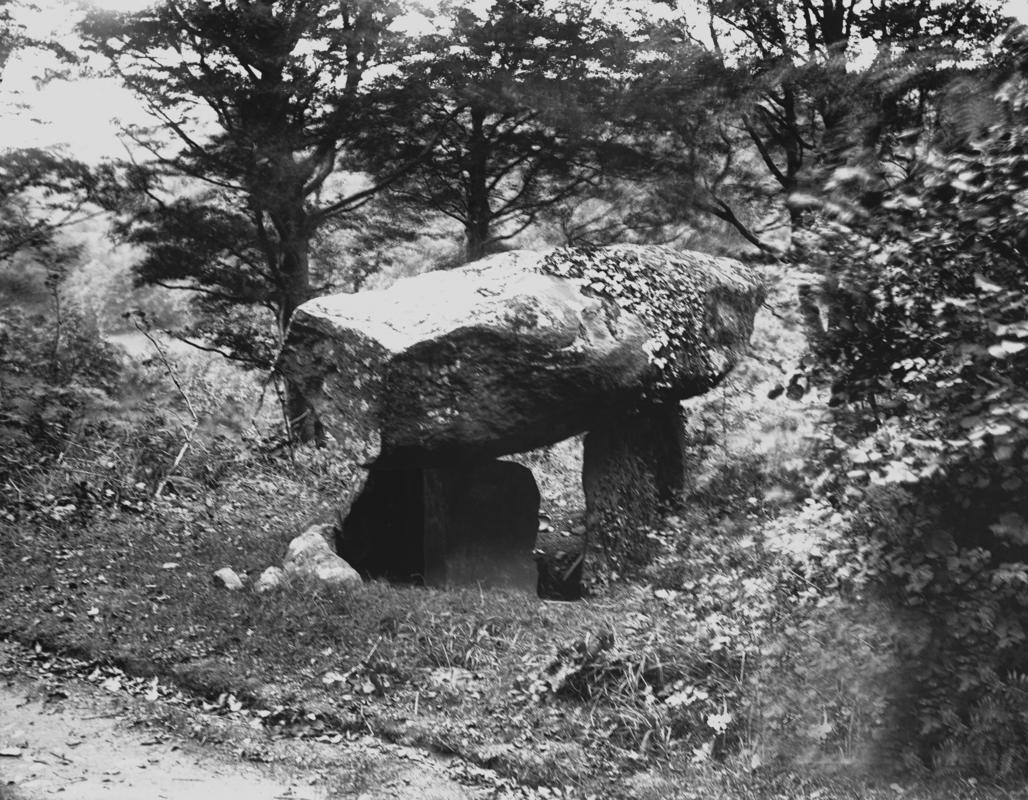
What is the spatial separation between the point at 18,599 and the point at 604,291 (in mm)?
5539

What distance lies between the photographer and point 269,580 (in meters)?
7.79

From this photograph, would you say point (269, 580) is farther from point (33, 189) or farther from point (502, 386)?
point (33, 189)

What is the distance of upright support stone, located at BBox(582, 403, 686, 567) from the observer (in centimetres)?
898

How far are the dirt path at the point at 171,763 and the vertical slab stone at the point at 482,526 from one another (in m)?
3.20

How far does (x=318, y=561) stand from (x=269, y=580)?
0.46 m

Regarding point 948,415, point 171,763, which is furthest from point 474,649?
point 948,415

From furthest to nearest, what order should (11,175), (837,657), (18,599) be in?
(11,175), (18,599), (837,657)

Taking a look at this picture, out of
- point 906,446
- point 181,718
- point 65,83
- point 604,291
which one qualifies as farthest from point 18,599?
point 65,83

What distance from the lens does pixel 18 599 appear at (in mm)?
7652

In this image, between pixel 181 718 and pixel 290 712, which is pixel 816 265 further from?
pixel 181 718

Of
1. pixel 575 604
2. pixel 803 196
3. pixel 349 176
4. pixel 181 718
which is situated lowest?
pixel 181 718

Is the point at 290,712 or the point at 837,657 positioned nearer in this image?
the point at 837,657

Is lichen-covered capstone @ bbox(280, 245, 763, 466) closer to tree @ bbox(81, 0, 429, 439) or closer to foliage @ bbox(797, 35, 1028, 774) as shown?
foliage @ bbox(797, 35, 1028, 774)

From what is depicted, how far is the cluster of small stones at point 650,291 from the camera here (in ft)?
28.4
